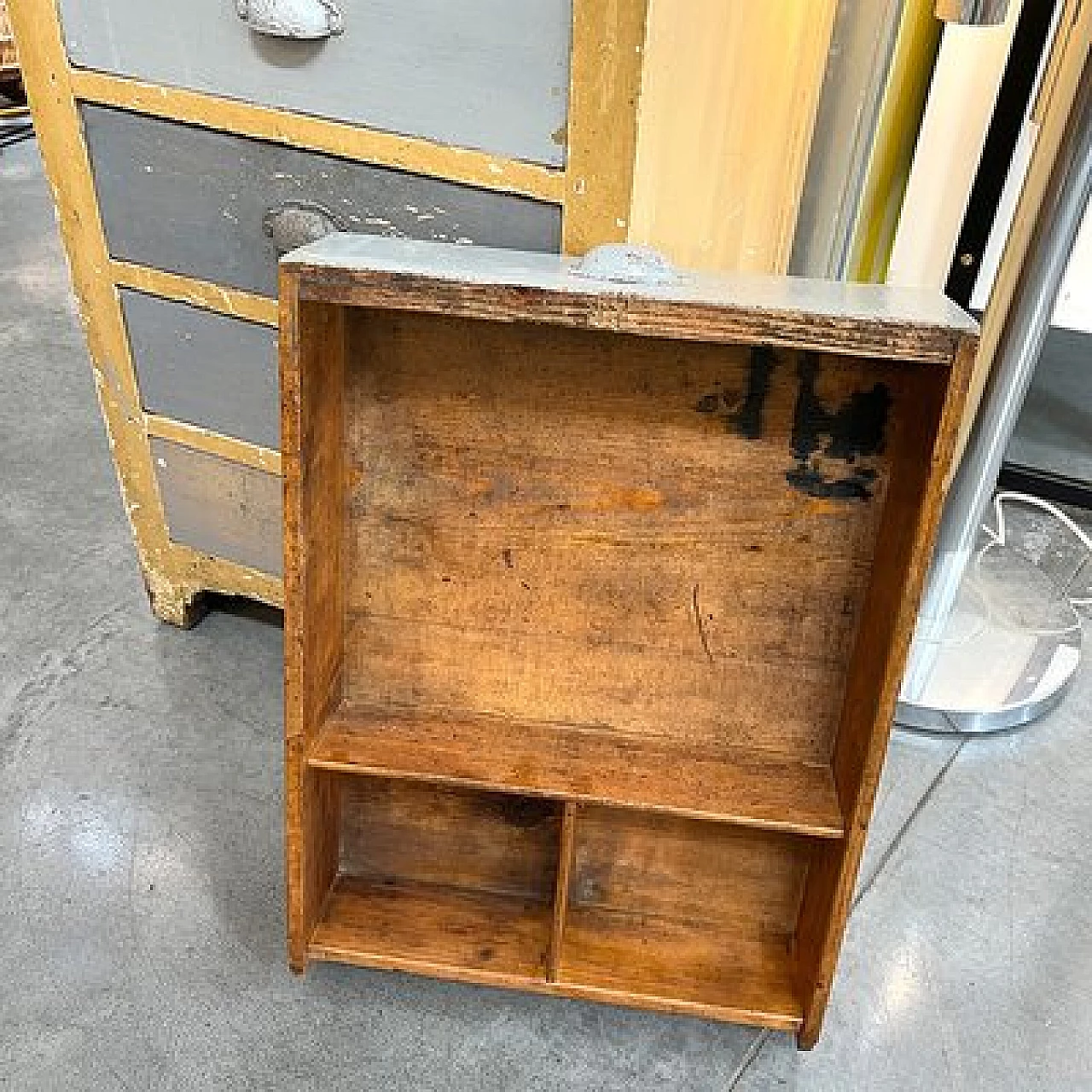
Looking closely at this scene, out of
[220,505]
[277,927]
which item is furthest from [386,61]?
[277,927]

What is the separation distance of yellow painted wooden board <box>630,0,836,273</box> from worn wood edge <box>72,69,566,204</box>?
0.11m

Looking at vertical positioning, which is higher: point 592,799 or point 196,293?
point 196,293

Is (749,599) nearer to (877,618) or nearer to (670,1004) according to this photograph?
(877,618)

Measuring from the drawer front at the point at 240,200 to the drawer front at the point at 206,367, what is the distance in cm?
6

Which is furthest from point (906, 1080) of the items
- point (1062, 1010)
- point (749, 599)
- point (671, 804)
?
point (749, 599)

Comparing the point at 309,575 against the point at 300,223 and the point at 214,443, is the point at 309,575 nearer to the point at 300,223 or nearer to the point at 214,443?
the point at 300,223

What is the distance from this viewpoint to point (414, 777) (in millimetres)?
1003

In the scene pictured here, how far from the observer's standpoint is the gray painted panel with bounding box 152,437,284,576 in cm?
139

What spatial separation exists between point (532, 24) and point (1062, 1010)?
41.3 inches

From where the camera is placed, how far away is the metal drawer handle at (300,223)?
1131mm

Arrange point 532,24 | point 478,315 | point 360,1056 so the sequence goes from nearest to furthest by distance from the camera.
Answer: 1. point 478,315
2. point 532,24
3. point 360,1056

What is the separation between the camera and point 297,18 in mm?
1012

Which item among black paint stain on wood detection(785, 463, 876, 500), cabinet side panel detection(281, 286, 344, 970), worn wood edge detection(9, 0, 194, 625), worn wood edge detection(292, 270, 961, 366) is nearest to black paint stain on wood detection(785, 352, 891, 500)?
black paint stain on wood detection(785, 463, 876, 500)

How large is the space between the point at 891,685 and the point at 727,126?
2.04 feet
